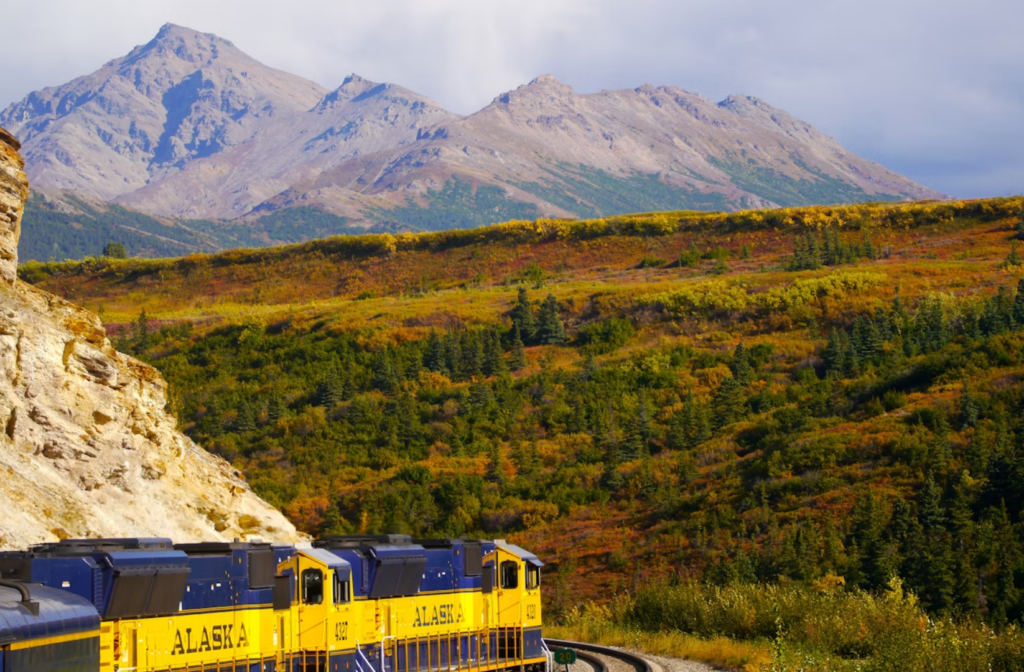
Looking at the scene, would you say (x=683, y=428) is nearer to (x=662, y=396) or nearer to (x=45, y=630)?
(x=662, y=396)

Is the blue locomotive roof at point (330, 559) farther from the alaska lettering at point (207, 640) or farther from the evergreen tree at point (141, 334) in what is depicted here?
the evergreen tree at point (141, 334)

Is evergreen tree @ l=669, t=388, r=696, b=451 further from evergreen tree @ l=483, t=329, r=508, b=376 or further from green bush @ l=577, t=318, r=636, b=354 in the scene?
evergreen tree @ l=483, t=329, r=508, b=376

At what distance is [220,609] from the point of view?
761 inches

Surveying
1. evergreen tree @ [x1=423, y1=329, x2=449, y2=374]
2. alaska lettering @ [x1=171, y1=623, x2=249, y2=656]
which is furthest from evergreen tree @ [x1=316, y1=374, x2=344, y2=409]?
alaska lettering @ [x1=171, y1=623, x2=249, y2=656]

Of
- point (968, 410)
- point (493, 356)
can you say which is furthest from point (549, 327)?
point (968, 410)

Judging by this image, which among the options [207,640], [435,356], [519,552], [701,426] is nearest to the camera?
[207,640]

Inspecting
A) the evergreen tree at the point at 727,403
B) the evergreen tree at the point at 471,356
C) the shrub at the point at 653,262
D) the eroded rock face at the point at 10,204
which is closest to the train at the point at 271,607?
the eroded rock face at the point at 10,204

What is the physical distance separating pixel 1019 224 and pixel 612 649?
245 ft

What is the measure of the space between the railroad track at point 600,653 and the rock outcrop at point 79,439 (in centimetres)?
987

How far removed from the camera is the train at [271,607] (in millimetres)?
14812

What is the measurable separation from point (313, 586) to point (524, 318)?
60.0 metres

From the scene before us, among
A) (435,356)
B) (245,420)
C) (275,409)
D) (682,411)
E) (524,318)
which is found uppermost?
(524,318)

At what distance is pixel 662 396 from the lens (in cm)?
6694

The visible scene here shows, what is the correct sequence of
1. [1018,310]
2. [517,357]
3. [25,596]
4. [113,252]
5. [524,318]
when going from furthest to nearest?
[113,252] < [524,318] < [517,357] < [1018,310] < [25,596]
